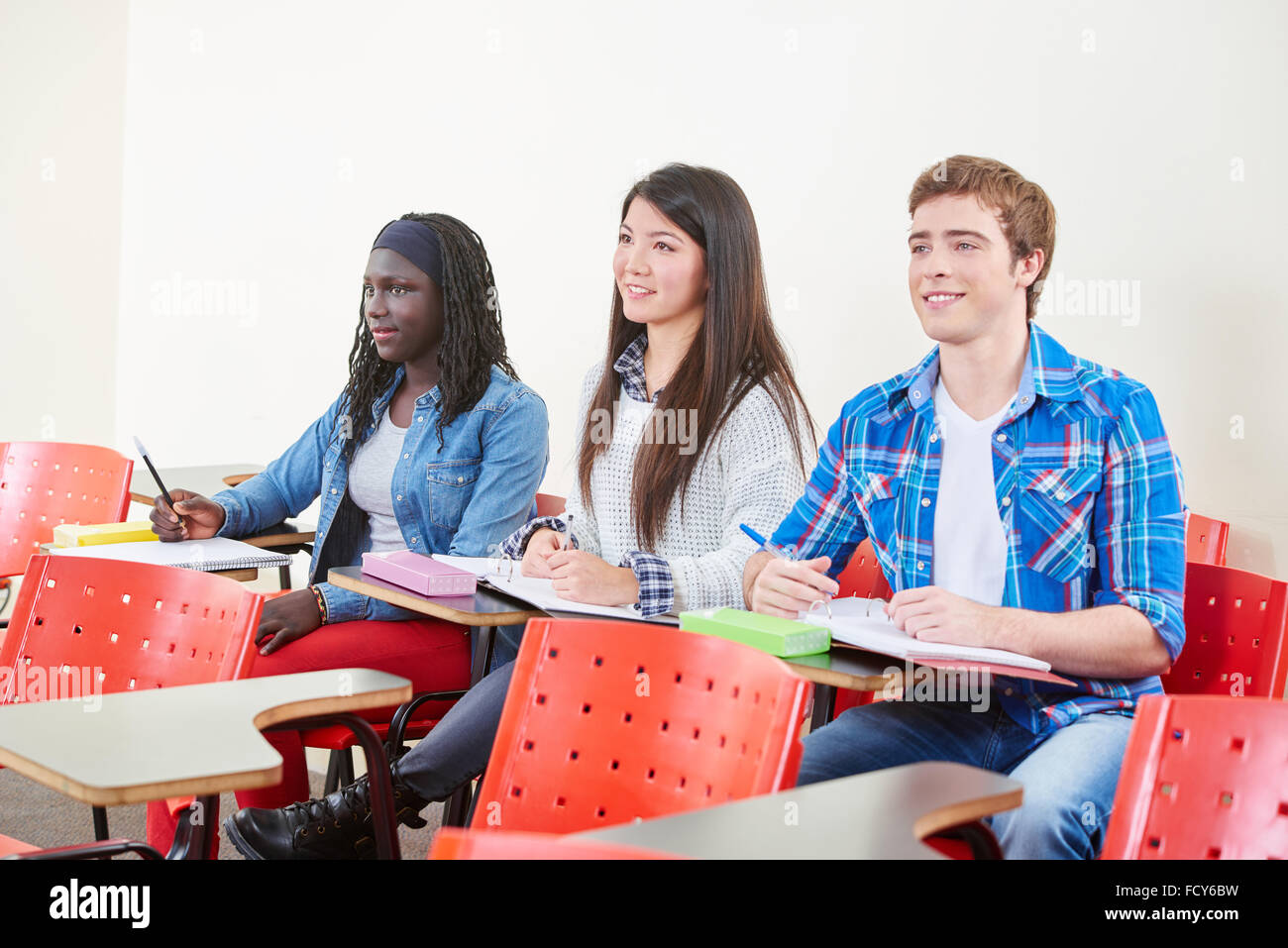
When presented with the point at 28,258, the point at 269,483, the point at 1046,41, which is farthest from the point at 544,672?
the point at 28,258

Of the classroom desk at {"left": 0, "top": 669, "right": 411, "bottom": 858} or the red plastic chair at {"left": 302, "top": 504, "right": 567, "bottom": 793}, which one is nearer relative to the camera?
the classroom desk at {"left": 0, "top": 669, "right": 411, "bottom": 858}

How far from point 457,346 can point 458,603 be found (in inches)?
37.6

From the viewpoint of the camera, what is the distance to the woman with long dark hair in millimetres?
2283

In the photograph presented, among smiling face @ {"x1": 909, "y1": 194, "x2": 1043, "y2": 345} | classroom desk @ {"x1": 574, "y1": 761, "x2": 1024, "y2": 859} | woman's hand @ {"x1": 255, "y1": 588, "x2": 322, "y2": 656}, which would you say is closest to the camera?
classroom desk @ {"x1": 574, "y1": 761, "x2": 1024, "y2": 859}

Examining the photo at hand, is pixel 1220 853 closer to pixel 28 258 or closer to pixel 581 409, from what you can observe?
pixel 581 409


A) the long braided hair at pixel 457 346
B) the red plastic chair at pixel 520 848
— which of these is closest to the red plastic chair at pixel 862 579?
the long braided hair at pixel 457 346

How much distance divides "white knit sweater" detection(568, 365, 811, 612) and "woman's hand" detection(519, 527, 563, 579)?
0.17 metres

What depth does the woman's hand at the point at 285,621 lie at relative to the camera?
246 centimetres

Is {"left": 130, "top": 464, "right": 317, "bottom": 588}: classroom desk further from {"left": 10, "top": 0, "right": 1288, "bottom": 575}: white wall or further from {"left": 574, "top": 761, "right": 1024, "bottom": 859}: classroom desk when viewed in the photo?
{"left": 574, "top": 761, "right": 1024, "bottom": 859}: classroom desk

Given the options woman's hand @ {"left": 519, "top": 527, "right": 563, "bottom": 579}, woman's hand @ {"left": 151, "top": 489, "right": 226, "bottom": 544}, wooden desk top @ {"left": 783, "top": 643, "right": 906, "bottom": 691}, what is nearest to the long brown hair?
woman's hand @ {"left": 519, "top": 527, "right": 563, "bottom": 579}

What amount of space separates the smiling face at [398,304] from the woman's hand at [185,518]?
56 cm

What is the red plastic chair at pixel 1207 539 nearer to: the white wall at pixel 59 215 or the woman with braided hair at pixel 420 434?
the woman with braided hair at pixel 420 434

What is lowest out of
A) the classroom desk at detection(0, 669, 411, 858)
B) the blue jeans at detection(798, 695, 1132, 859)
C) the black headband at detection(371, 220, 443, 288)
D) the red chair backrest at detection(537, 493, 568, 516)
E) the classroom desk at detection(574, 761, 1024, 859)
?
the blue jeans at detection(798, 695, 1132, 859)

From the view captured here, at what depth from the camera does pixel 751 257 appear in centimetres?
258
